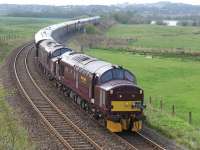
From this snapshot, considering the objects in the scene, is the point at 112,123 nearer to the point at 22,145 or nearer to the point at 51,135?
the point at 51,135

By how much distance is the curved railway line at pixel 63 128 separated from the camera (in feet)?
77.4

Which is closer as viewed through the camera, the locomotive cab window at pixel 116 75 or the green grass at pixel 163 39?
the locomotive cab window at pixel 116 75

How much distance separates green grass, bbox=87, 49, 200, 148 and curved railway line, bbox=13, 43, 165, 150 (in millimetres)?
2211

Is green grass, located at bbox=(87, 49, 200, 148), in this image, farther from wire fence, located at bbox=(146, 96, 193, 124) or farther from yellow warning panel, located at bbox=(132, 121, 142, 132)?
yellow warning panel, located at bbox=(132, 121, 142, 132)

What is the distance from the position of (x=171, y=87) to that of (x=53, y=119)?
71.8ft

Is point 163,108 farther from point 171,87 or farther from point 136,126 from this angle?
point 171,87

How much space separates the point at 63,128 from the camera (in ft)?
88.2

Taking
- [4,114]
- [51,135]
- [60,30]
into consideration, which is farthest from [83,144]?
[60,30]

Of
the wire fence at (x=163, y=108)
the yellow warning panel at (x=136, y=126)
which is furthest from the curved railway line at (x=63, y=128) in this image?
the wire fence at (x=163, y=108)

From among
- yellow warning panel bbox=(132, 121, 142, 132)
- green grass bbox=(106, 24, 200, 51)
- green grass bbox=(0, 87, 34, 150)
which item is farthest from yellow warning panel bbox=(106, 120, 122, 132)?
green grass bbox=(106, 24, 200, 51)

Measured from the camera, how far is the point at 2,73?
158 ft

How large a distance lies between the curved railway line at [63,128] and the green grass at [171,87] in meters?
2.21

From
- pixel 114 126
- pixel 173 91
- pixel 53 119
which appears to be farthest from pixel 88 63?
pixel 173 91

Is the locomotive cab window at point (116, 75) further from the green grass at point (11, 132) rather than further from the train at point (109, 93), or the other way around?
the green grass at point (11, 132)
